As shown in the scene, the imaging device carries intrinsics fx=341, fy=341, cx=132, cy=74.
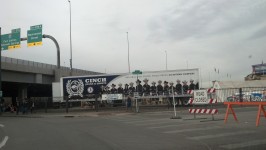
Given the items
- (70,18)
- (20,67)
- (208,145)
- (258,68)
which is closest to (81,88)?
(20,67)

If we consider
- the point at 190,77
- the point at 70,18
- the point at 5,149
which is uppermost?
the point at 70,18

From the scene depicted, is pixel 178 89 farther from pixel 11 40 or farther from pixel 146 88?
pixel 11 40

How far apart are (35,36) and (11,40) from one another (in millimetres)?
2832

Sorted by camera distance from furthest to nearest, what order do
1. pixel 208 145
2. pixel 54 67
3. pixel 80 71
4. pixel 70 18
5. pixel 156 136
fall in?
pixel 80 71, pixel 54 67, pixel 70 18, pixel 156 136, pixel 208 145

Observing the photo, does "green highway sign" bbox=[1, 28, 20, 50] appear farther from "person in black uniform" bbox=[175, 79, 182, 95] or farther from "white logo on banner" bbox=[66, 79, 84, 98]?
"person in black uniform" bbox=[175, 79, 182, 95]

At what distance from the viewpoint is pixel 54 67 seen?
57.8 meters

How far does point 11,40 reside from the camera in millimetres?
38312

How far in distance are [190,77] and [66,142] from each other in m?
28.9

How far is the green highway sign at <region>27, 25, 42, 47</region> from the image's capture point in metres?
37.9

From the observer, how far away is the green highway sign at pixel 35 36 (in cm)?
3788

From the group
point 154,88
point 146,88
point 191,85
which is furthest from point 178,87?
point 146,88

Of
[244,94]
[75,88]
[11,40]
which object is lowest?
[244,94]

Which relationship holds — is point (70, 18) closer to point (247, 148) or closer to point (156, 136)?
point (156, 136)

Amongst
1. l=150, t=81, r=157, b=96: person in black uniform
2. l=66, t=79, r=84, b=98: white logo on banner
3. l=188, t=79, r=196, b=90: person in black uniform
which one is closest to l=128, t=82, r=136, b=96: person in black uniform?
l=150, t=81, r=157, b=96: person in black uniform
